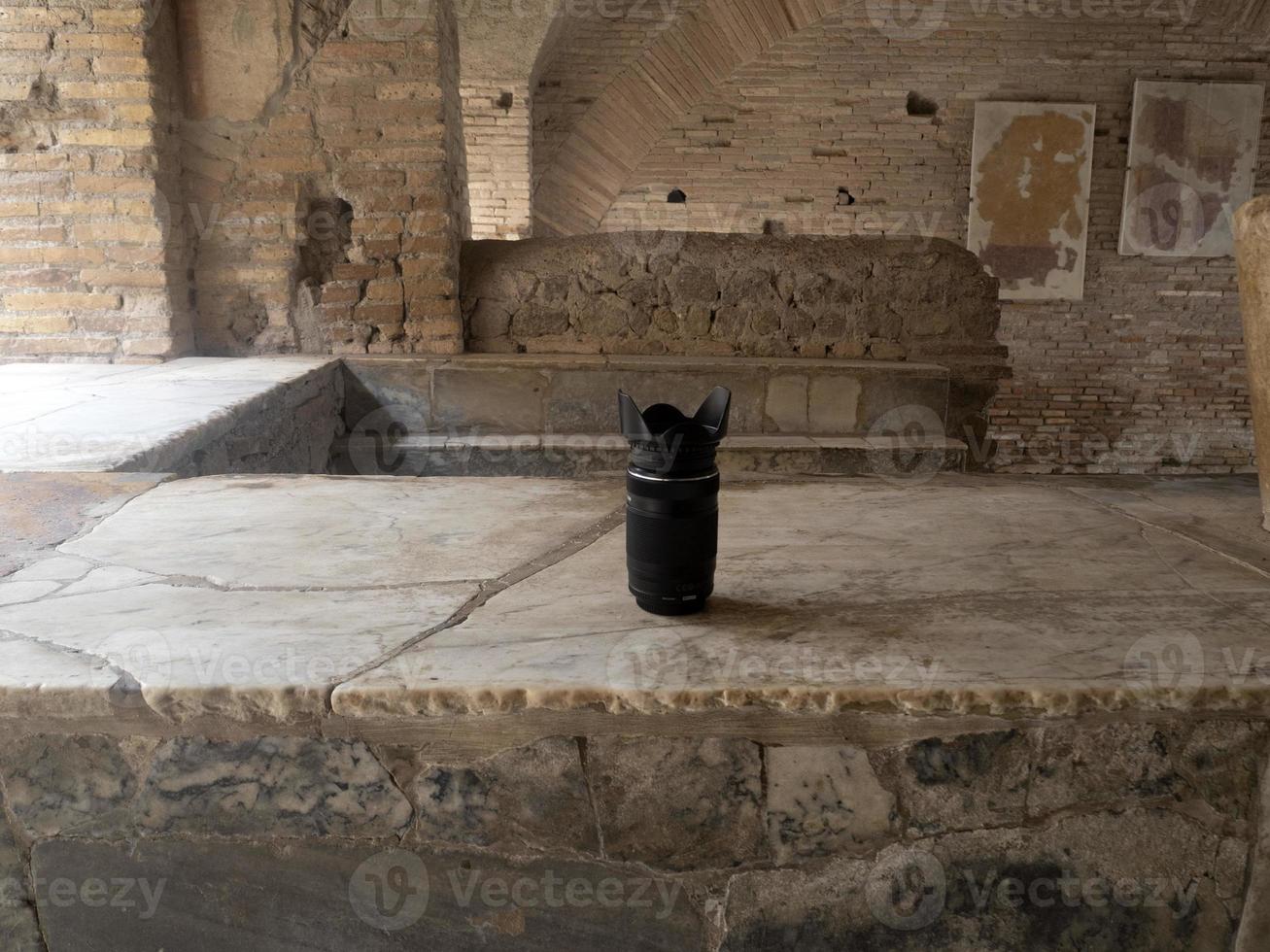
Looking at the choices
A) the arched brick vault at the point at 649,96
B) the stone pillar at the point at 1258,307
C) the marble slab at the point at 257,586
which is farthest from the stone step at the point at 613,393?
the arched brick vault at the point at 649,96

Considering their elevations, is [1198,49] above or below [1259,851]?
above

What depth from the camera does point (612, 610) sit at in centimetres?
152

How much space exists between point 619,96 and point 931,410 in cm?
486

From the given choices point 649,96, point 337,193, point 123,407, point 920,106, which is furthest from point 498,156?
point 123,407

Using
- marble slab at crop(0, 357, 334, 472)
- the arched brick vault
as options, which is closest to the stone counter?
marble slab at crop(0, 357, 334, 472)

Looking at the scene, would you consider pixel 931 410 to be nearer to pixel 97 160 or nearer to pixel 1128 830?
pixel 1128 830

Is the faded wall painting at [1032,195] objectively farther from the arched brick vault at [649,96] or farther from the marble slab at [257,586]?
the marble slab at [257,586]

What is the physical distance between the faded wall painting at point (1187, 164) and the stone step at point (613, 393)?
5.41 meters

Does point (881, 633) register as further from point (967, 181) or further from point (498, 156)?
point (967, 181)

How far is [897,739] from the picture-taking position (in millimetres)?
1306

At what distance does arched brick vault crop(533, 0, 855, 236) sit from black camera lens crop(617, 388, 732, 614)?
6892 millimetres

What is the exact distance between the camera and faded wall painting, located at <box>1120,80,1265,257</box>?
8430mm

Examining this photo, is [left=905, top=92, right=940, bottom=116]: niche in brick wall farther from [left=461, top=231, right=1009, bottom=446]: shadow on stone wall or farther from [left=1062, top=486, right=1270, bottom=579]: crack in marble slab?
[left=1062, top=486, right=1270, bottom=579]: crack in marble slab

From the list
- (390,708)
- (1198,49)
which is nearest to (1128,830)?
(390,708)
